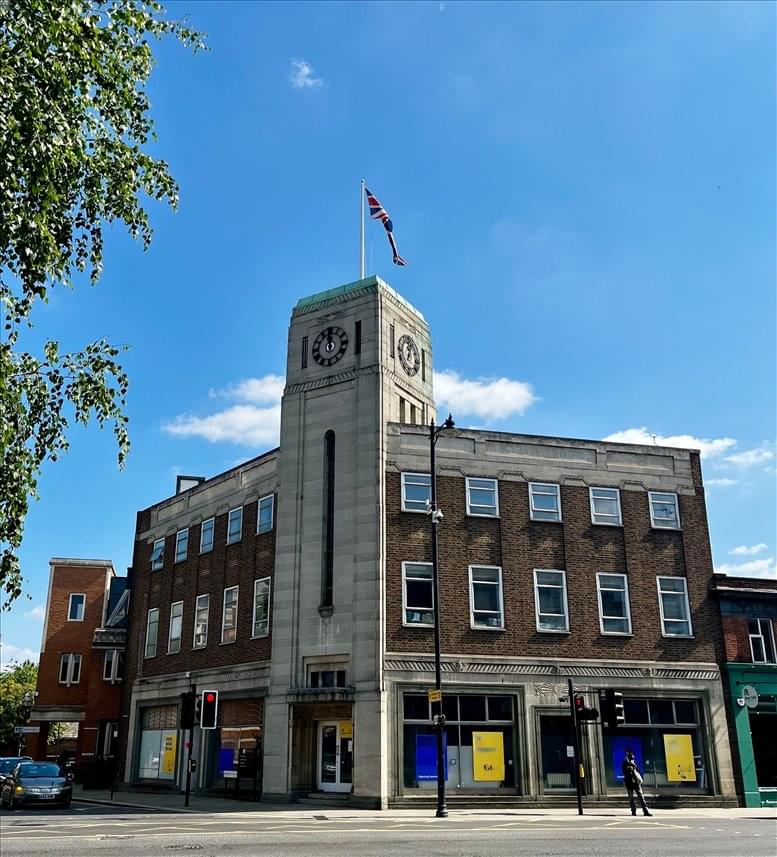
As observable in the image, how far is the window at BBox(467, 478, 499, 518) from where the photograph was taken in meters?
33.2

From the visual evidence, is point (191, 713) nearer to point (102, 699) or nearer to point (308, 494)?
point (308, 494)

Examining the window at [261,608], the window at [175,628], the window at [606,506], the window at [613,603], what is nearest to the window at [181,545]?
the window at [175,628]

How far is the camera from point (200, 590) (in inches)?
1545

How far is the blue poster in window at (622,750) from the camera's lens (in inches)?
1222

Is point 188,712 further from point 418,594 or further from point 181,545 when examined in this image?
point 181,545

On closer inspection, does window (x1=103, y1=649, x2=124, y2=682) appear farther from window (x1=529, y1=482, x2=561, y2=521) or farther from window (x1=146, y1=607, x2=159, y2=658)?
window (x1=529, y1=482, x2=561, y2=521)

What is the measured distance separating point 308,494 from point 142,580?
1527 centimetres

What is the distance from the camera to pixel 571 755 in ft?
101

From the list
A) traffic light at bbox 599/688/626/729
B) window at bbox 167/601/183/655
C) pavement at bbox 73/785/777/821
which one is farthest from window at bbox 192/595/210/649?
traffic light at bbox 599/688/626/729

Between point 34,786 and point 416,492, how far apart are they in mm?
16171

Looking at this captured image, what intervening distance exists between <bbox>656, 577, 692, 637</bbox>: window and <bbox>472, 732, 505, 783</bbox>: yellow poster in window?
7992mm

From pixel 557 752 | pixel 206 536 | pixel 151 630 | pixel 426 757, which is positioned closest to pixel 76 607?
pixel 151 630

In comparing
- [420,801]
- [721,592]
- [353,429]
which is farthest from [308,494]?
[721,592]

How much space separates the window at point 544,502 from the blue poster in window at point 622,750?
836 centimetres
